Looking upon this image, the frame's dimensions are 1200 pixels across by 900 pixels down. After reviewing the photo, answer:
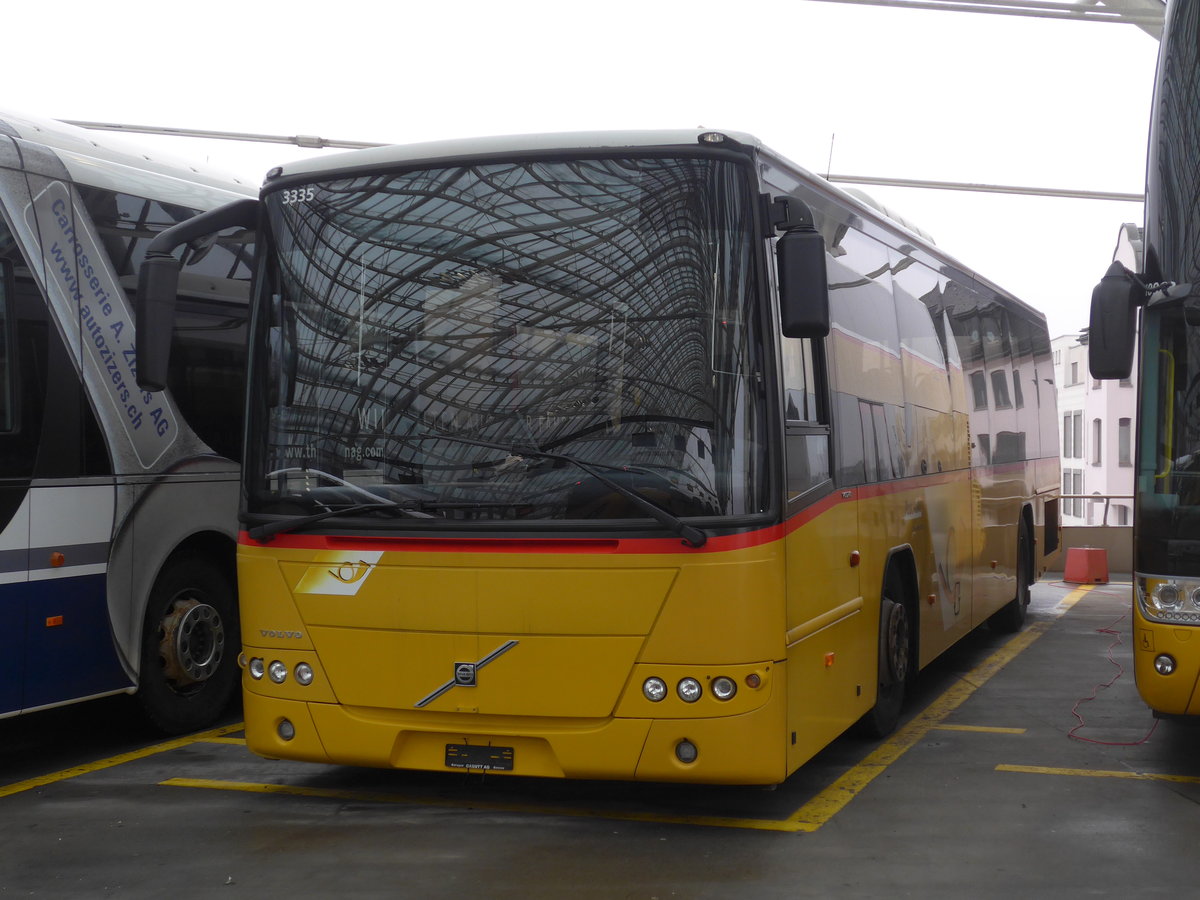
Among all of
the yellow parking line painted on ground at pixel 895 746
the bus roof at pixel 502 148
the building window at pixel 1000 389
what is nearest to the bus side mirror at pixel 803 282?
the bus roof at pixel 502 148

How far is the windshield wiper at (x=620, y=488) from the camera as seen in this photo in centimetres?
577

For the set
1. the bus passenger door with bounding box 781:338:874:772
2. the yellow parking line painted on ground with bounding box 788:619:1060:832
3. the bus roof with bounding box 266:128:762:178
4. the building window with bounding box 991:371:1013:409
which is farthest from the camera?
the building window with bounding box 991:371:1013:409

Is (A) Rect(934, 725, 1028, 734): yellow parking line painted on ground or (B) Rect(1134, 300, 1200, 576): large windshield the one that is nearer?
(B) Rect(1134, 300, 1200, 576): large windshield

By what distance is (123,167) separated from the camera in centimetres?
844

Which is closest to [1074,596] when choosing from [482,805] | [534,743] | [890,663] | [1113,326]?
[890,663]

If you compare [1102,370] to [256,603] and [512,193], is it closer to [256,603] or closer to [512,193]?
[512,193]

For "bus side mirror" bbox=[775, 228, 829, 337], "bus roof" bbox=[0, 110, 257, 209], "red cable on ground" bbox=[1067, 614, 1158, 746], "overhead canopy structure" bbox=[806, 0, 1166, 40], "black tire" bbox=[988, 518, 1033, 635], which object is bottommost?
"red cable on ground" bbox=[1067, 614, 1158, 746]

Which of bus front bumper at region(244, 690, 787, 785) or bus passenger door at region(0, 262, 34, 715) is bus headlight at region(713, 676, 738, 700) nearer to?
bus front bumper at region(244, 690, 787, 785)

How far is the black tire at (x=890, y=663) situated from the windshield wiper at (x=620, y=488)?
102 inches

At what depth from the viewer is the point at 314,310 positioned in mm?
6434

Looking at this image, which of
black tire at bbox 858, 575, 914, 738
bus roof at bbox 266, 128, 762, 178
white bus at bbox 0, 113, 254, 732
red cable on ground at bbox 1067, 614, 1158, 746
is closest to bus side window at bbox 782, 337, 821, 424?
bus roof at bbox 266, 128, 762, 178

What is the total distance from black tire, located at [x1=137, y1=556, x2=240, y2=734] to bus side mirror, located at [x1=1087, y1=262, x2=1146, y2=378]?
5.34m

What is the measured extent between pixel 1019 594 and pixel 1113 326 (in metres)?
7.21

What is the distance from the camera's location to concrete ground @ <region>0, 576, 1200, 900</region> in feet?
Result: 18.4
